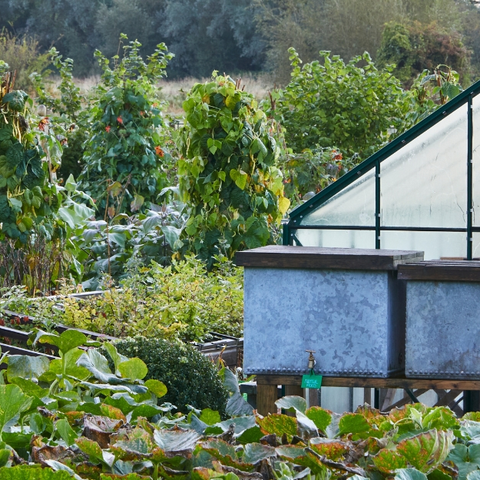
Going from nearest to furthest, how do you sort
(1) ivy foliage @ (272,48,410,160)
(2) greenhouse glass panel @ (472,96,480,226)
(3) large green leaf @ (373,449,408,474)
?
(3) large green leaf @ (373,449,408,474) < (2) greenhouse glass panel @ (472,96,480,226) < (1) ivy foliage @ (272,48,410,160)

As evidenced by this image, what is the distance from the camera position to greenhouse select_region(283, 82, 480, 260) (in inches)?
134

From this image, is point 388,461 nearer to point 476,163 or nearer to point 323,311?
point 323,311

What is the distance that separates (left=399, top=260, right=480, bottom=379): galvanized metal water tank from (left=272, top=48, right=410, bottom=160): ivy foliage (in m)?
6.82

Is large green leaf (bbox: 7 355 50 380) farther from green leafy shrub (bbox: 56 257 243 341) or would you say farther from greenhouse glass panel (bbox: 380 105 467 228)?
green leafy shrub (bbox: 56 257 243 341)

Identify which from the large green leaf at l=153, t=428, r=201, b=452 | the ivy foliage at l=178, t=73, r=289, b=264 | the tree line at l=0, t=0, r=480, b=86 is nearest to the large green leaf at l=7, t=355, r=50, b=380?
the large green leaf at l=153, t=428, r=201, b=452

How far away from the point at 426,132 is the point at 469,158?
23 cm

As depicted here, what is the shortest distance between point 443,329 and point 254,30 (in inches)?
1271

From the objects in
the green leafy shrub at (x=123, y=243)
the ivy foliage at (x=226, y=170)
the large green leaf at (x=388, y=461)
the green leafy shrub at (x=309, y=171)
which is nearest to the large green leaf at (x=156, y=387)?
the large green leaf at (x=388, y=461)

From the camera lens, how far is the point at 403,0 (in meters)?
29.1

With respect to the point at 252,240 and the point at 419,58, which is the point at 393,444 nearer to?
the point at 252,240

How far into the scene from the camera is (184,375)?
118 inches

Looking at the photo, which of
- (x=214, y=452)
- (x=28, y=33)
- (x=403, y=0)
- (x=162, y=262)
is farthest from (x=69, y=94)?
(x=28, y=33)

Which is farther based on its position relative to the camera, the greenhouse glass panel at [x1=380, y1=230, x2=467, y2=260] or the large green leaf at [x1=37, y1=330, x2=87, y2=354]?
the greenhouse glass panel at [x1=380, y1=230, x2=467, y2=260]

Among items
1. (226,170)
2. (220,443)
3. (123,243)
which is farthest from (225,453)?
(123,243)
